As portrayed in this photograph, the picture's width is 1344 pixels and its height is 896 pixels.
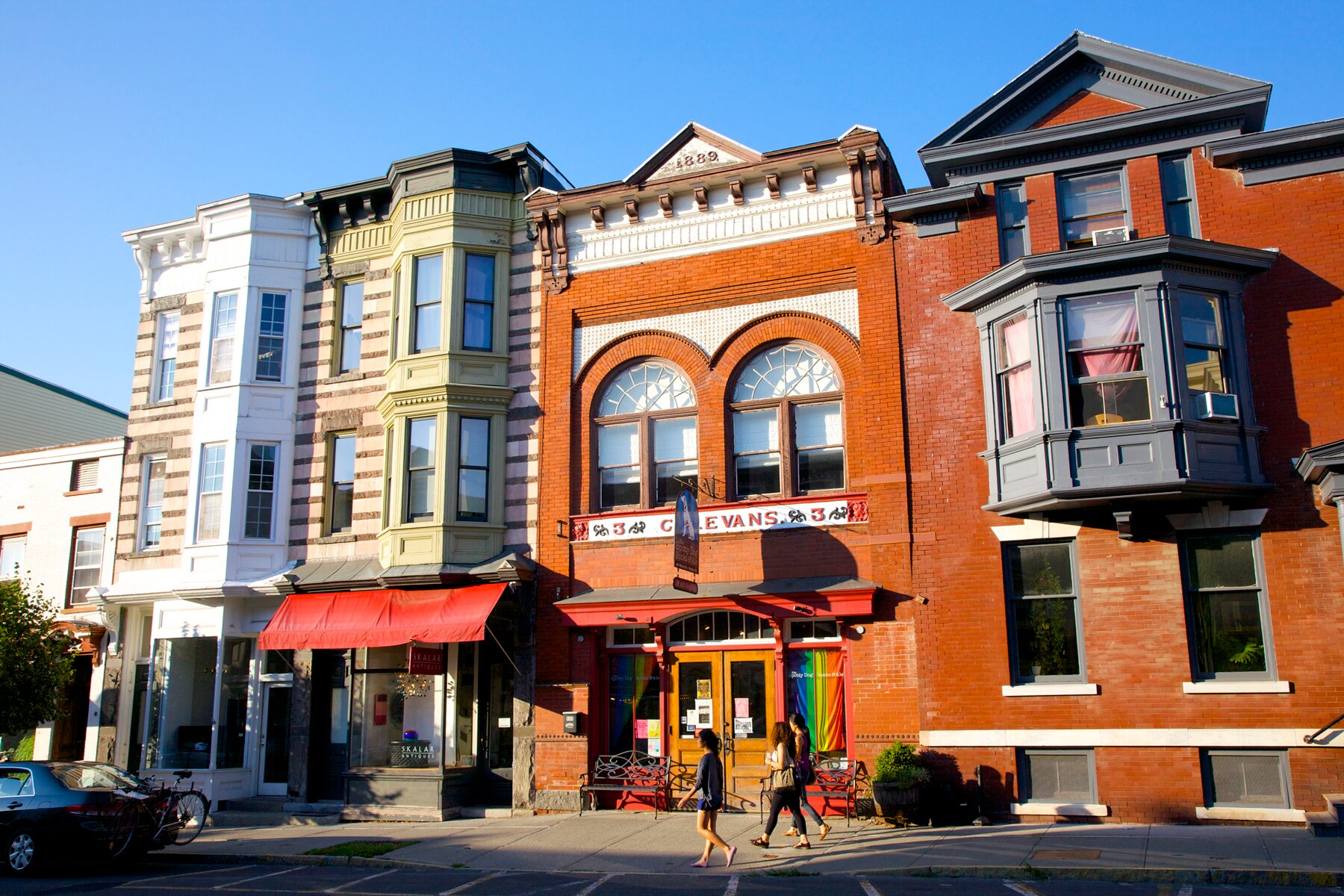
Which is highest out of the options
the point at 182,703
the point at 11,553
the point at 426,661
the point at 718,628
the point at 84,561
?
the point at 11,553

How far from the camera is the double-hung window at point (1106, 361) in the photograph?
1538 cm

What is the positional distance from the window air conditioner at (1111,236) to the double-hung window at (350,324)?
14.2m

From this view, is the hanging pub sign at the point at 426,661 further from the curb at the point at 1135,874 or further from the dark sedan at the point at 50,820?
the curb at the point at 1135,874

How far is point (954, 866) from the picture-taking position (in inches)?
487

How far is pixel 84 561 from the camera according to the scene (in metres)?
24.4

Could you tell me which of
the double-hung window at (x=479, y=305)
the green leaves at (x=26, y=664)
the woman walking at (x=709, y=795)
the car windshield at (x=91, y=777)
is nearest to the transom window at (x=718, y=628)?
the woman walking at (x=709, y=795)

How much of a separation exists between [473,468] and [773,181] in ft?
24.9

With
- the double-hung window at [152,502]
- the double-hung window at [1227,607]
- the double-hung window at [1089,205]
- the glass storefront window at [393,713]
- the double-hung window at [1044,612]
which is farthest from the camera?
the double-hung window at [152,502]

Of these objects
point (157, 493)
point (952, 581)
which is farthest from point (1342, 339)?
point (157, 493)

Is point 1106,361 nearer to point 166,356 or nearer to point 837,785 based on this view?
point 837,785

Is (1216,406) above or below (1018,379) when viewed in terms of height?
below

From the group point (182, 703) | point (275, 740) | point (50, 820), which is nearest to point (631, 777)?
point (275, 740)

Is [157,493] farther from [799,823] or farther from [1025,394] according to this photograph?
[1025,394]

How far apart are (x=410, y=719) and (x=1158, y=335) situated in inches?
567
